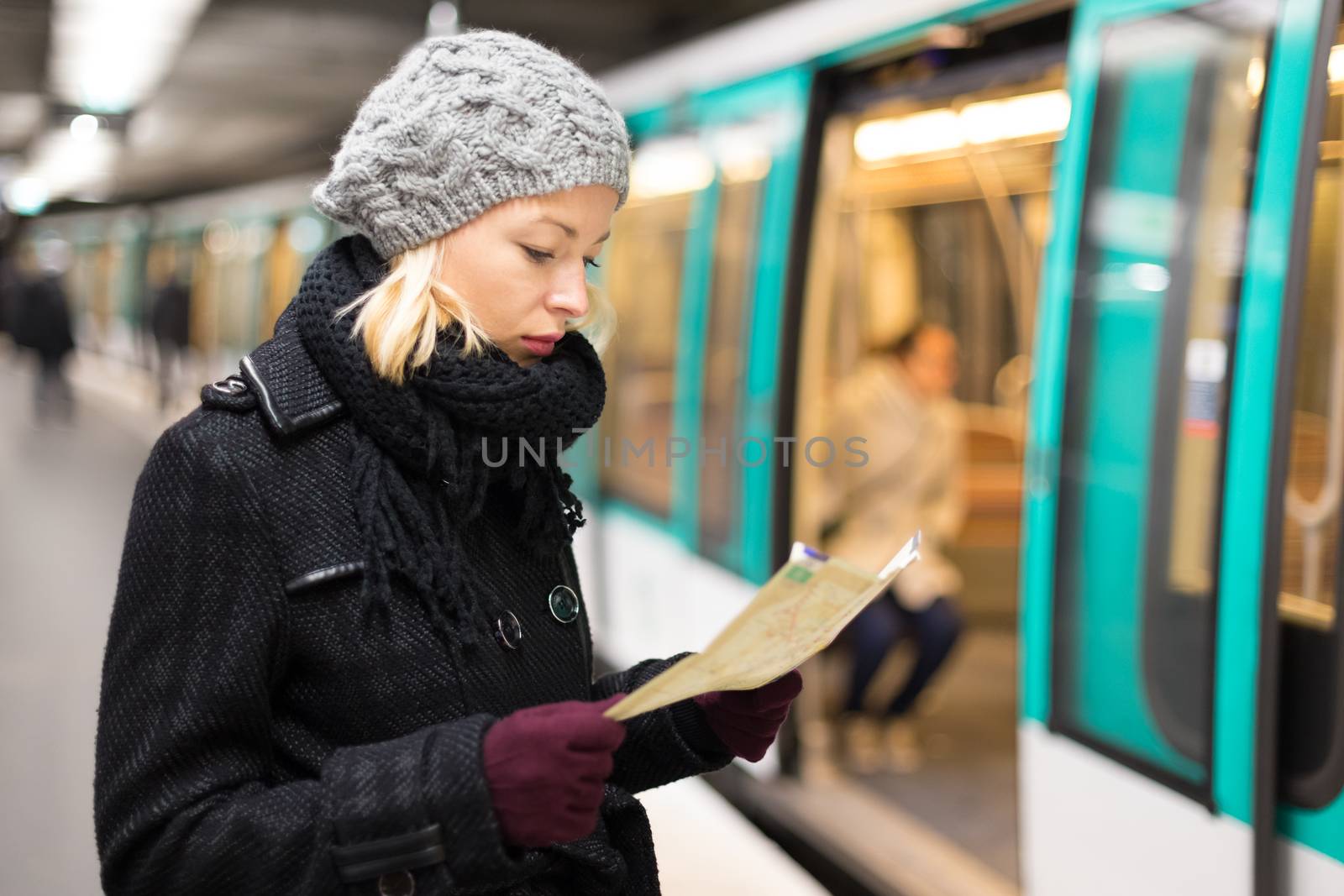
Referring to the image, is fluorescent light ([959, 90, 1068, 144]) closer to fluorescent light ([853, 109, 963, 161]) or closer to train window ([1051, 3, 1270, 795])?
fluorescent light ([853, 109, 963, 161])

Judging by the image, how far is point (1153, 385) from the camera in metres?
2.63

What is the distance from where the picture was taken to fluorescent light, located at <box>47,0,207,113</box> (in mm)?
6660

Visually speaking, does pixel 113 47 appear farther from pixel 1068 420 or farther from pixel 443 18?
pixel 1068 420

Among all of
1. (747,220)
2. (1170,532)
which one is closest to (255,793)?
(1170,532)

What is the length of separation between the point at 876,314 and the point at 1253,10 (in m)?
5.15

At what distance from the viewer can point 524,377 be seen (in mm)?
1227

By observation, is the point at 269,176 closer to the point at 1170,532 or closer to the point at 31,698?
the point at 31,698

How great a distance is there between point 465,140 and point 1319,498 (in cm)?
173

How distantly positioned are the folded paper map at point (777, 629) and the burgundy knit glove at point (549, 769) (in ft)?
0.10

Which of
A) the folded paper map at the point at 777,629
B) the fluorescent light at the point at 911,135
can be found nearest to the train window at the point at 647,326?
the fluorescent light at the point at 911,135

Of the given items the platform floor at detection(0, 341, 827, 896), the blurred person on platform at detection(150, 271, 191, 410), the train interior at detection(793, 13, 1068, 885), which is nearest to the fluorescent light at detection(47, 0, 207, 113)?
the platform floor at detection(0, 341, 827, 896)

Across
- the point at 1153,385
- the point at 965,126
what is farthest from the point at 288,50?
the point at 1153,385

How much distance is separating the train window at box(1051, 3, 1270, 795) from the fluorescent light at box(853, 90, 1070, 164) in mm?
3598

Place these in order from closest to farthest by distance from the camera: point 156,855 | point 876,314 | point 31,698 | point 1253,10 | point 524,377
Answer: point 156,855, point 524,377, point 1253,10, point 31,698, point 876,314
